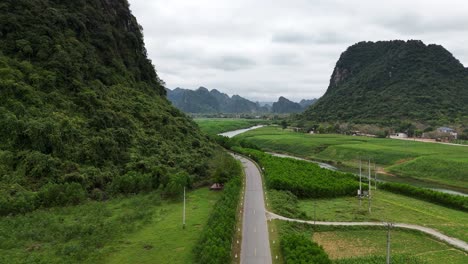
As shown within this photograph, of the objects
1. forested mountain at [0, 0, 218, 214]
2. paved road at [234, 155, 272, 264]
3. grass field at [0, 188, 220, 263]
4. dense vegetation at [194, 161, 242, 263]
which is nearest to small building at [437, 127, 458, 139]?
forested mountain at [0, 0, 218, 214]

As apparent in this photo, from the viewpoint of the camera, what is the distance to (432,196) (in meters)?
64.0

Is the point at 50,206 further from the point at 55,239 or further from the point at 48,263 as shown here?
the point at 48,263

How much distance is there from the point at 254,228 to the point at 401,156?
74.8m

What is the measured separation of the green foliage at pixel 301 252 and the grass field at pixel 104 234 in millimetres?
10117

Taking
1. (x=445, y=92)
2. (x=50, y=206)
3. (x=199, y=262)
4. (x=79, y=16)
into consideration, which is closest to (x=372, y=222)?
(x=199, y=262)

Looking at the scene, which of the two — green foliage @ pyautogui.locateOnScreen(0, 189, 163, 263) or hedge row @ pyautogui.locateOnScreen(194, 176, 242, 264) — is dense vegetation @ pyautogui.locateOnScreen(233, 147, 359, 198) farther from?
green foliage @ pyautogui.locateOnScreen(0, 189, 163, 263)

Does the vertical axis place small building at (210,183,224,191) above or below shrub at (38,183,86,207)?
below

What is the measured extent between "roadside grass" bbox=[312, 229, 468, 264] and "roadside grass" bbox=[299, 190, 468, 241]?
13.2 ft

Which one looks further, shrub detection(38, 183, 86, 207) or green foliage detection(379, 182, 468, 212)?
green foliage detection(379, 182, 468, 212)

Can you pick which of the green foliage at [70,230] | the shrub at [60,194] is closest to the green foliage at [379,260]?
the green foliage at [70,230]

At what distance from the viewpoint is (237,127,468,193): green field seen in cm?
8533

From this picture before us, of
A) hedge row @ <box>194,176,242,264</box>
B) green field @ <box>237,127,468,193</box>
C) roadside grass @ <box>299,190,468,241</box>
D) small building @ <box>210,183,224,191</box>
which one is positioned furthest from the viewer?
green field @ <box>237,127,468,193</box>

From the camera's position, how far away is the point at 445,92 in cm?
19950

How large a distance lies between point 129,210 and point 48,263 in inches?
737
